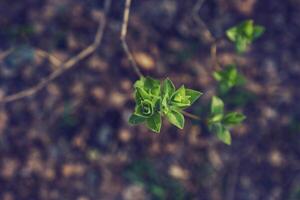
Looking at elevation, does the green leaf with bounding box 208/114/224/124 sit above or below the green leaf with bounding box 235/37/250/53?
below

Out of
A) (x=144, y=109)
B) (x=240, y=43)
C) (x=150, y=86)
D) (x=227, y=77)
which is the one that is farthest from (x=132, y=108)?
(x=144, y=109)

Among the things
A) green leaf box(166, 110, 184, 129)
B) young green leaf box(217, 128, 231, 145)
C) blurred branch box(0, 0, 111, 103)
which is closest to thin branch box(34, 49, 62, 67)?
blurred branch box(0, 0, 111, 103)

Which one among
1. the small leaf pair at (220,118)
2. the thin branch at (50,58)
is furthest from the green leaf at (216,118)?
the thin branch at (50,58)

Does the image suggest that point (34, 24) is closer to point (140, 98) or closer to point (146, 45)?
point (146, 45)

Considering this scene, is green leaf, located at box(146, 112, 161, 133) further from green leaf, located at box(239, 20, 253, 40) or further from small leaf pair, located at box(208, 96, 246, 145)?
green leaf, located at box(239, 20, 253, 40)

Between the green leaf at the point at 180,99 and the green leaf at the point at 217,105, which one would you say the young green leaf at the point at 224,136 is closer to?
the green leaf at the point at 217,105

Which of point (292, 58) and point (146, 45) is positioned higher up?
point (146, 45)

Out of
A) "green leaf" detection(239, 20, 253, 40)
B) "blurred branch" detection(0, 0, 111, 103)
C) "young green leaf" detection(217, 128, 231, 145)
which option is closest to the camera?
"young green leaf" detection(217, 128, 231, 145)

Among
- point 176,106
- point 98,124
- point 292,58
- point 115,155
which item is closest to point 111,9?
point 98,124

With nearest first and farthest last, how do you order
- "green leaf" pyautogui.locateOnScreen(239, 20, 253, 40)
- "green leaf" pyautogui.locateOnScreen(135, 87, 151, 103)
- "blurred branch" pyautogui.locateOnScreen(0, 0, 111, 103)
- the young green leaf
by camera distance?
"green leaf" pyautogui.locateOnScreen(135, 87, 151, 103) < the young green leaf < "green leaf" pyautogui.locateOnScreen(239, 20, 253, 40) < "blurred branch" pyautogui.locateOnScreen(0, 0, 111, 103)
